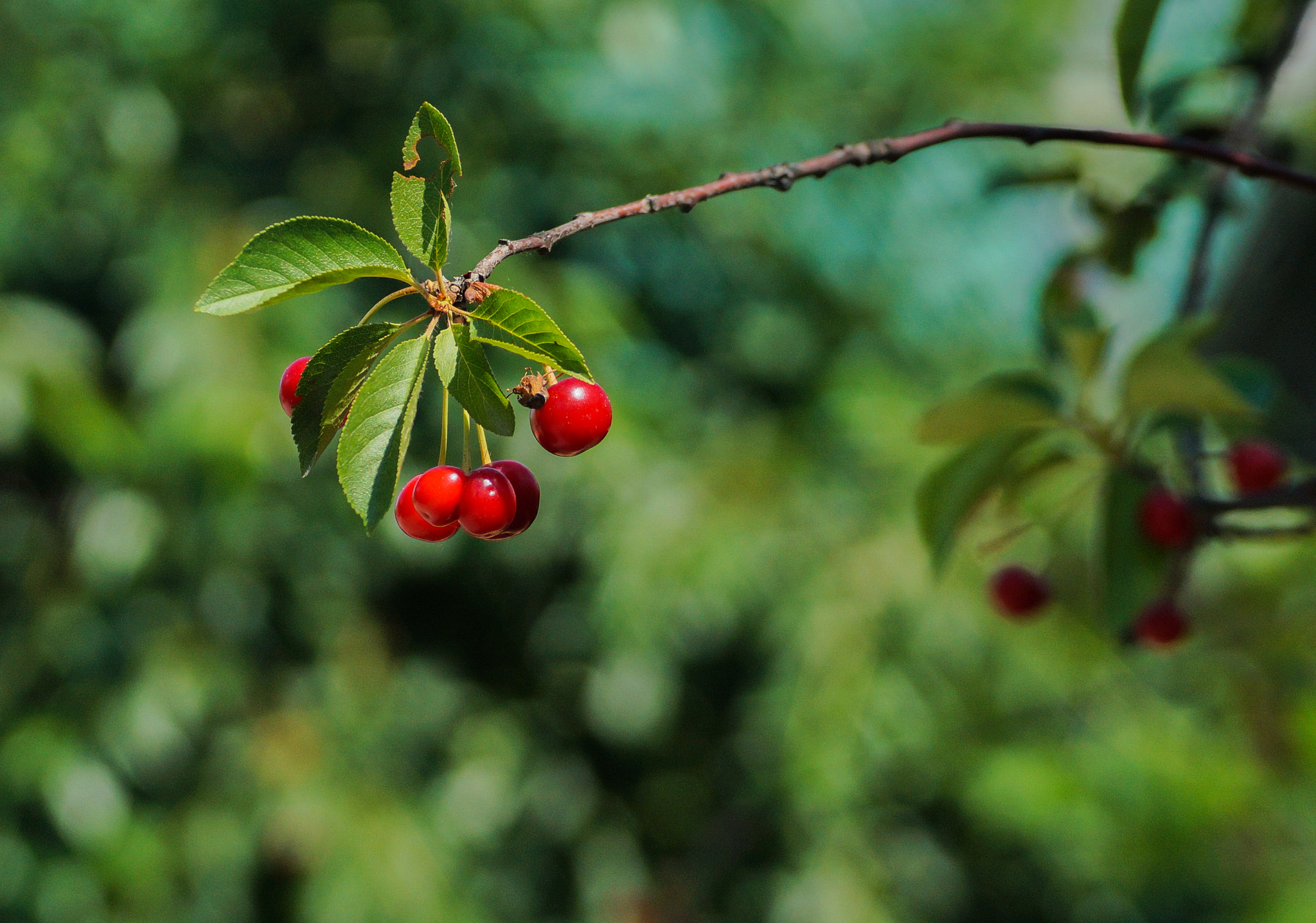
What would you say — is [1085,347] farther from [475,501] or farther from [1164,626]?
[475,501]

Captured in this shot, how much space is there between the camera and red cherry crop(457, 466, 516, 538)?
1.56 feet

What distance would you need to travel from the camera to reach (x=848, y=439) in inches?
92.9

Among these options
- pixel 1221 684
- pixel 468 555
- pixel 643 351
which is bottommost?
pixel 1221 684

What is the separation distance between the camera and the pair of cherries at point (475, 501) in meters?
0.48

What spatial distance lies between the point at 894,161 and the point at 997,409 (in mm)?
395

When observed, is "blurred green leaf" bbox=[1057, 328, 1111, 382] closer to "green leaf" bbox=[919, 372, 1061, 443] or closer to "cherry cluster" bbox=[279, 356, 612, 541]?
"green leaf" bbox=[919, 372, 1061, 443]

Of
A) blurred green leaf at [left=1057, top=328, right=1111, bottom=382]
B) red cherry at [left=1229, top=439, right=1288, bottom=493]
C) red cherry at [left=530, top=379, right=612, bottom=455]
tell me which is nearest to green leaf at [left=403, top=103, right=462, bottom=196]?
red cherry at [left=530, top=379, right=612, bottom=455]

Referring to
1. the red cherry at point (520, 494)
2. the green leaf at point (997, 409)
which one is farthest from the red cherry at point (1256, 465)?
the red cherry at point (520, 494)

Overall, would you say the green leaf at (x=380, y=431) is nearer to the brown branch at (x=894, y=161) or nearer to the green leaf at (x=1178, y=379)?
the brown branch at (x=894, y=161)

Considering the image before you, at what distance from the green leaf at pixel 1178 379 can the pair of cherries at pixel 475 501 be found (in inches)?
18.6

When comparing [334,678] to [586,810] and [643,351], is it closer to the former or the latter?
[586,810]

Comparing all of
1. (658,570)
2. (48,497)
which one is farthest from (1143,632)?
(48,497)

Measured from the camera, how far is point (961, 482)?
818 millimetres

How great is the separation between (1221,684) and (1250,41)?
1.75m
